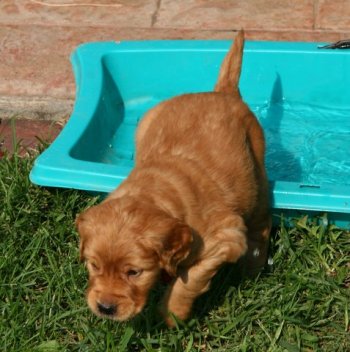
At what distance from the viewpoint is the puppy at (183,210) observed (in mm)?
3451

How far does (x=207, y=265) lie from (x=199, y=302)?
46cm

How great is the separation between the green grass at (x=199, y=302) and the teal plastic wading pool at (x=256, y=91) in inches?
38.8

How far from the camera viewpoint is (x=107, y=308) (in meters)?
3.49

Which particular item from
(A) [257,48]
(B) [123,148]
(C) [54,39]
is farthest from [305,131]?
(C) [54,39]

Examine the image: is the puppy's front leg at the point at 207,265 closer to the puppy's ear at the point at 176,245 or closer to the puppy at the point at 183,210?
the puppy at the point at 183,210

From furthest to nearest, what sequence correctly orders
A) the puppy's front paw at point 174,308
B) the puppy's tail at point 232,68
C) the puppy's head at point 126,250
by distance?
the puppy's tail at point 232,68
the puppy's front paw at point 174,308
the puppy's head at point 126,250

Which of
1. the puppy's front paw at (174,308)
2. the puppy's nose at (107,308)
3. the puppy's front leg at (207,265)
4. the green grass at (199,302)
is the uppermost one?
the puppy's nose at (107,308)

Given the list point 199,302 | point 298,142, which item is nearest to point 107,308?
point 199,302

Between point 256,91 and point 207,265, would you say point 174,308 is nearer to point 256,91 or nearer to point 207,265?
point 207,265

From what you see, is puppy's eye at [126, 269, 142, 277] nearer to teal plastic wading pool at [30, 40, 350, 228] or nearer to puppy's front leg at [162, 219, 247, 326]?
puppy's front leg at [162, 219, 247, 326]

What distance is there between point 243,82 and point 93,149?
1410 mm

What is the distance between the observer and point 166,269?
356 centimetres

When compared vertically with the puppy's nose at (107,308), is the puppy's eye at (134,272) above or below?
above

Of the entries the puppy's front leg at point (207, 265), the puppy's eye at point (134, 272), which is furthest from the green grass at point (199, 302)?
the puppy's eye at point (134, 272)
